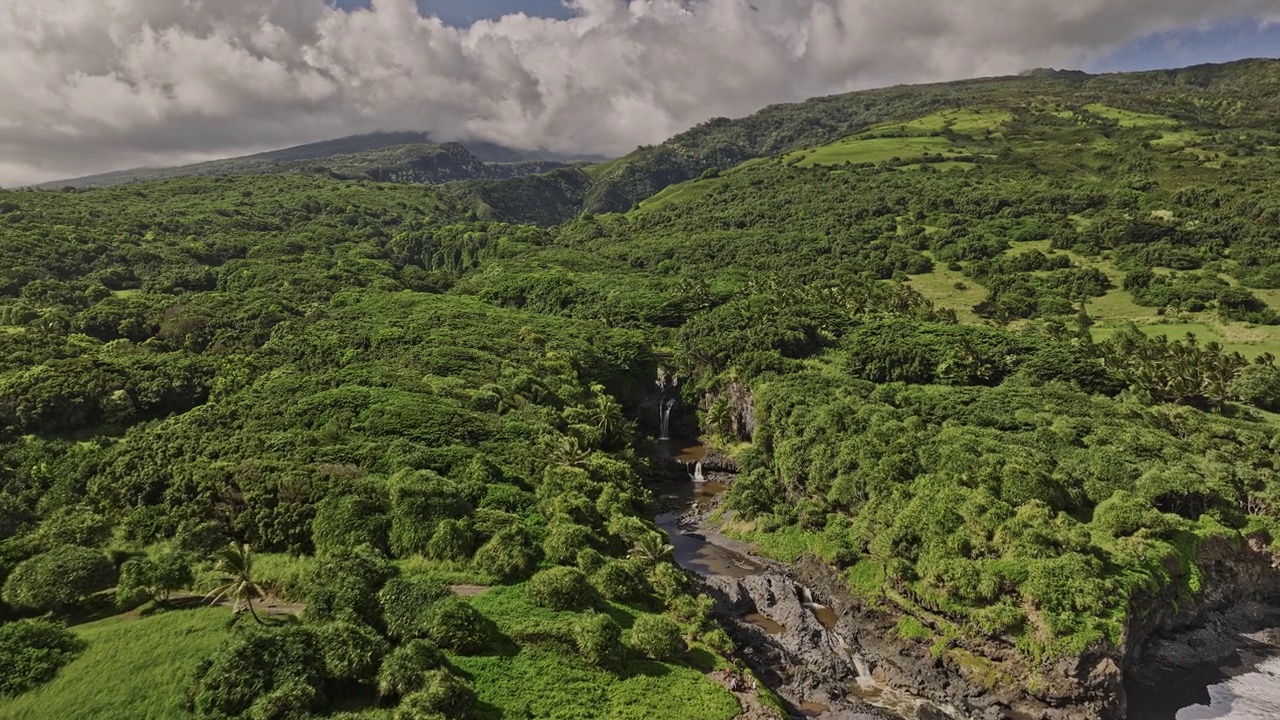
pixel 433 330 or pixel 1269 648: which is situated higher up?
pixel 433 330

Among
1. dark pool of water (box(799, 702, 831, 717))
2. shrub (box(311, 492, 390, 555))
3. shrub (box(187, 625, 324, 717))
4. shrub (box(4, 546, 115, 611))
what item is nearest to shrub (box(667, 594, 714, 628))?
dark pool of water (box(799, 702, 831, 717))

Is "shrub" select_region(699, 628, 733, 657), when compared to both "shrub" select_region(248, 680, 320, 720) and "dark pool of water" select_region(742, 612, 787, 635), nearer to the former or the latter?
"dark pool of water" select_region(742, 612, 787, 635)

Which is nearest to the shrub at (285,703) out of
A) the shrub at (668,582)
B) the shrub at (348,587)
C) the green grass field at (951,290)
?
the shrub at (348,587)

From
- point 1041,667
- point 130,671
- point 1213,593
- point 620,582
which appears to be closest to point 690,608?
point 620,582

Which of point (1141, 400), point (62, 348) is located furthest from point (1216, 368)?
point (62, 348)

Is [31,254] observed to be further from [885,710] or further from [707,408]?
[885,710]

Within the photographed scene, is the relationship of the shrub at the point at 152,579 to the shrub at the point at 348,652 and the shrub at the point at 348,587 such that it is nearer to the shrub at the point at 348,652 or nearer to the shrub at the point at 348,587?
the shrub at the point at 348,587
